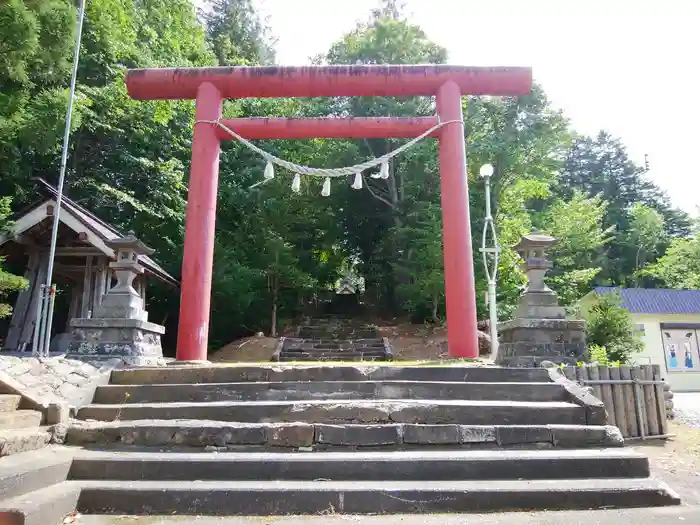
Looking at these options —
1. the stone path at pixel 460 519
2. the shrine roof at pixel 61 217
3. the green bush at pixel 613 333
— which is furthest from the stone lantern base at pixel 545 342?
the shrine roof at pixel 61 217

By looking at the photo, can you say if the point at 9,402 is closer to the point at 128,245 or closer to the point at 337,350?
the point at 128,245

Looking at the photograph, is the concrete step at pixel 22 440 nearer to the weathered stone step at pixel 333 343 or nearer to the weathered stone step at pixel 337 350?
the weathered stone step at pixel 337 350

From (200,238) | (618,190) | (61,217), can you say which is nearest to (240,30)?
(61,217)

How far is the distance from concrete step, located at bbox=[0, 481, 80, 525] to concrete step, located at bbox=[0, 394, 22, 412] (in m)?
1.02

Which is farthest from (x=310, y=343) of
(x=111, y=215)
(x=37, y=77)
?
(x=37, y=77)

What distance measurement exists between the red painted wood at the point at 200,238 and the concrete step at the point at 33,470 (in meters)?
2.91

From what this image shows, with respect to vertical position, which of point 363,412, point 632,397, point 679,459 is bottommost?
point 679,459

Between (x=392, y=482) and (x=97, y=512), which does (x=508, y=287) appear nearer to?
(x=392, y=482)

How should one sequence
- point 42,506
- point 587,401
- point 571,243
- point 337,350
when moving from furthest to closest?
point 571,243 → point 337,350 → point 587,401 → point 42,506

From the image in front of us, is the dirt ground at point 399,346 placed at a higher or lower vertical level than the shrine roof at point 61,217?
lower

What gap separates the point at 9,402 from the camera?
13.0 ft

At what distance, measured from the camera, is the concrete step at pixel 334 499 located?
3.25 m

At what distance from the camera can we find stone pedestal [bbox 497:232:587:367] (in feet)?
18.8

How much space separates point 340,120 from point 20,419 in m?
6.13
